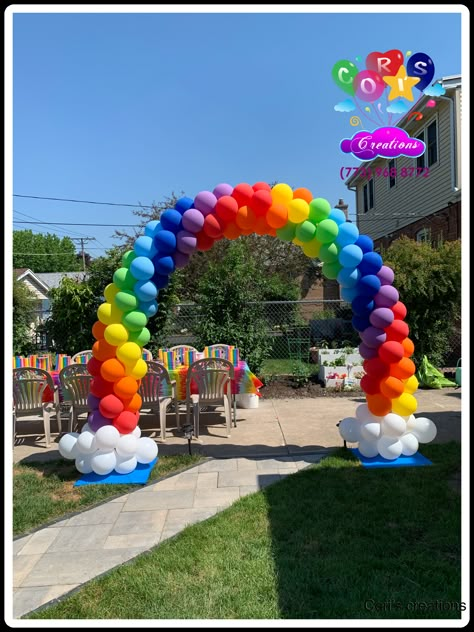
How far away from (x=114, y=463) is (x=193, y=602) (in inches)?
90.2

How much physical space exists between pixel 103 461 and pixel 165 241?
7.84 ft

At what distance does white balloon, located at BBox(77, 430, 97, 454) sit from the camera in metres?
4.66

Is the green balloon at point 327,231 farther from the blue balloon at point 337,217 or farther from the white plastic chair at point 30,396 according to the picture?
the white plastic chair at point 30,396

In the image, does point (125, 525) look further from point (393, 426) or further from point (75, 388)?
point (393, 426)

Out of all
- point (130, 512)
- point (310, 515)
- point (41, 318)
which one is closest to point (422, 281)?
point (310, 515)

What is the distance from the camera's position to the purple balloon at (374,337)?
16.0ft

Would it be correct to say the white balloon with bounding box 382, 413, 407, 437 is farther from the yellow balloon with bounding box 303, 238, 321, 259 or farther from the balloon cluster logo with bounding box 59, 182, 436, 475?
the yellow balloon with bounding box 303, 238, 321, 259

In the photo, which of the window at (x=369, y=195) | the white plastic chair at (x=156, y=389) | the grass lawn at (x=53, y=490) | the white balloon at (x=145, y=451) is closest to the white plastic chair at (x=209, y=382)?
the white plastic chair at (x=156, y=389)

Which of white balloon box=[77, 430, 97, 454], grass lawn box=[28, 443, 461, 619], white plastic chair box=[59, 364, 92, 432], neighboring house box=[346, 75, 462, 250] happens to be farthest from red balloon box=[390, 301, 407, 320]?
neighboring house box=[346, 75, 462, 250]

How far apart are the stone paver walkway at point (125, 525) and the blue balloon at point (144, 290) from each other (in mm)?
1934

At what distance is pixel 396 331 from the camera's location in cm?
487

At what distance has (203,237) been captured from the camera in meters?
4.95

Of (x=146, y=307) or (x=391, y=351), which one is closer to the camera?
(x=391, y=351)

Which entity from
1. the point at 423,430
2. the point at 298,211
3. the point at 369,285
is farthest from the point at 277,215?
the point at 423,430
